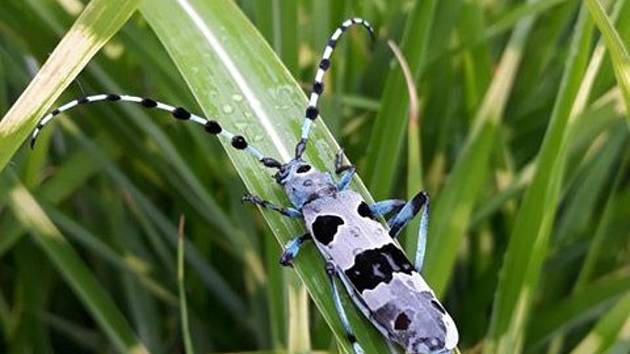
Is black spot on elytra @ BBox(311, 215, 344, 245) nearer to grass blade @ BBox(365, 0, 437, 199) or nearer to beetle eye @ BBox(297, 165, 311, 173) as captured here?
beetle eye @ BBox(297, 165, 311, 173)

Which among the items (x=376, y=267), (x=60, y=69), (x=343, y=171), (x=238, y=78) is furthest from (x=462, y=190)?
(x=60, y=69)

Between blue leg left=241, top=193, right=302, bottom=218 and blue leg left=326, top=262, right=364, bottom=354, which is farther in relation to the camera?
blue leg left=241, top=193, right=302, bottom=218

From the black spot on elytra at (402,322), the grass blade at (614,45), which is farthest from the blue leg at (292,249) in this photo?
the grass blade at (614,45)

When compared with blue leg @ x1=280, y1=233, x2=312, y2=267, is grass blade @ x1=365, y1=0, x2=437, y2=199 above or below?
above

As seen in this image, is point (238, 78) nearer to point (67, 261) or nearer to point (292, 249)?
point (292, 249)

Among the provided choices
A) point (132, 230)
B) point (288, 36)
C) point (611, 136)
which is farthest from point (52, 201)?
point (611, 136)

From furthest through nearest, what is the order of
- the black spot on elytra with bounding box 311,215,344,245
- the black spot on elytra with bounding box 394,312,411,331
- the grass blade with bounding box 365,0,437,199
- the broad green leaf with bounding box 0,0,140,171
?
1. the grass blade with bounding box 365,0,437,199
2. the black spot on elytra with bounding box 311,215,344,245
3. the black spot on elytra with bounding box 394,312,411,331
4. the broad green leaf with bounding box 0,0,140,171

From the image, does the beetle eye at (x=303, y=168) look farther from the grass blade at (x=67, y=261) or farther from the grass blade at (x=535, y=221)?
the grass blade at (x=67, y=261)

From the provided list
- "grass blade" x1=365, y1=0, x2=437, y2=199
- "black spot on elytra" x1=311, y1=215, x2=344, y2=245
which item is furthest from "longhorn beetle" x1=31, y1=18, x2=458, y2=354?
"grass blade" x1=365, y1=0, x2=437, y2=199
